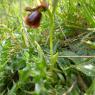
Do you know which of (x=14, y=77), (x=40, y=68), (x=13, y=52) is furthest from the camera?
(x=13, y=52)

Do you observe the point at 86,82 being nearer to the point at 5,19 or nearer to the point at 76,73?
the point at 76,73

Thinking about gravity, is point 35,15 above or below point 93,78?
above

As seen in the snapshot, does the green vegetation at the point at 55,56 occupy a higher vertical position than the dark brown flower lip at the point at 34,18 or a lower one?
lower

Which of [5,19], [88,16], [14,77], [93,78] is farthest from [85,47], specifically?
[5,19]

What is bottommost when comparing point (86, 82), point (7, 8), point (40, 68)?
point (86, 82)

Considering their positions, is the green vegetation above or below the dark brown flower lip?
below

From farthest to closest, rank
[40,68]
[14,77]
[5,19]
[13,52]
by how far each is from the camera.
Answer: [5,19] < [13,52] < [14,77] < [40,68]

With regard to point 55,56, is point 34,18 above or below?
above

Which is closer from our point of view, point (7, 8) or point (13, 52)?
point (13, 52)
